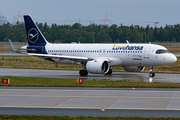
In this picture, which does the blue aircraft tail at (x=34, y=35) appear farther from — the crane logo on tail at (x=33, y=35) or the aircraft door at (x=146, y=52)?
the aircraft door at (x=146, y=52)

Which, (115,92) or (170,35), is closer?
(115,92)

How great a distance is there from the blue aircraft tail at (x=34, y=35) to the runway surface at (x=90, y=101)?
67.1 feet

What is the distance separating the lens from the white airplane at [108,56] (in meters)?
37.3

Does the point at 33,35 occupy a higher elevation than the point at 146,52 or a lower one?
higher

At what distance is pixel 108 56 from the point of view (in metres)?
40.1

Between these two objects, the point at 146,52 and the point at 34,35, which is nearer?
the point at 146,52

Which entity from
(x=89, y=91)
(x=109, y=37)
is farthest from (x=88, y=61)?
(x=109, y=37)

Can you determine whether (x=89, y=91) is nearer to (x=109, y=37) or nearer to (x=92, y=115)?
(x=92, y=115)

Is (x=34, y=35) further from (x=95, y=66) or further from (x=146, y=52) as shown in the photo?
(x=146, y=52)

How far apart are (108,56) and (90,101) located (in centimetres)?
2031

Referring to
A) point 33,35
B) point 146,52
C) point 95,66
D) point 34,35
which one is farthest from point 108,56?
point 33,35

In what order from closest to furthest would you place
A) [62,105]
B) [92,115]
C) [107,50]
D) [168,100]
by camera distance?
[92,115], [62,105], [168,100], [107,50]

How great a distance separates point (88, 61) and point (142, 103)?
19856 millimetres

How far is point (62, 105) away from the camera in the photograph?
1878 centimetres
